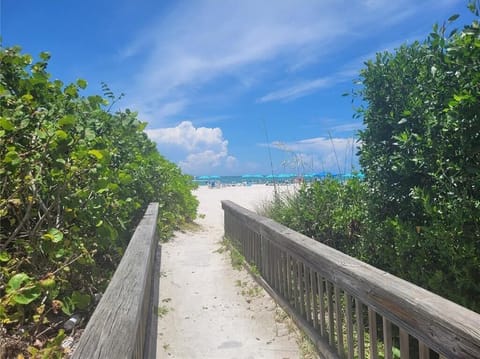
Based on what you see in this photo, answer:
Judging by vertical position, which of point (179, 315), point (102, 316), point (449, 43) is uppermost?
point (449, 43)

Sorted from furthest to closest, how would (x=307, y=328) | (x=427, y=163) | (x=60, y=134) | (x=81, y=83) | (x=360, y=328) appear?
(x=81, y=83), (x=307, y=328), (x=427, y=163), (x=60, y=134), (x=360, y=328)

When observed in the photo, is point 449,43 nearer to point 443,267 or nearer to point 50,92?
point 443,267

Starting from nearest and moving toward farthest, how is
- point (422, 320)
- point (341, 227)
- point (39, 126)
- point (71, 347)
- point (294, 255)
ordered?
point (422, 320) → point (71, 347) → point (39, 126) → point (294, 255) → point (341, 227)

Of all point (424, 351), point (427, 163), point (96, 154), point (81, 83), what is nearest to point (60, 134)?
point (96, 154)

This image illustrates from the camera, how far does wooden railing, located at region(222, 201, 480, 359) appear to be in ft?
5.00

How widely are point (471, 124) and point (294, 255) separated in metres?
1.87

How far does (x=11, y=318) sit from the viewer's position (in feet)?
7.66

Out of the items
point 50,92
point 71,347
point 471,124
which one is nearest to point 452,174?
point 471,124

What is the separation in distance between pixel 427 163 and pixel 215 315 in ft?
8.87

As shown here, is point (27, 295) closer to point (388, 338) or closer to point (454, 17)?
point (388, 338)

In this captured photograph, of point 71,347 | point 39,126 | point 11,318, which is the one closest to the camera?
point 11,318

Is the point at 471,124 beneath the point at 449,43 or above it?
beneath

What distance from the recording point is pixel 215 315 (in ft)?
13.4

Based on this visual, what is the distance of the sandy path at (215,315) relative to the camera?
3.31 m
